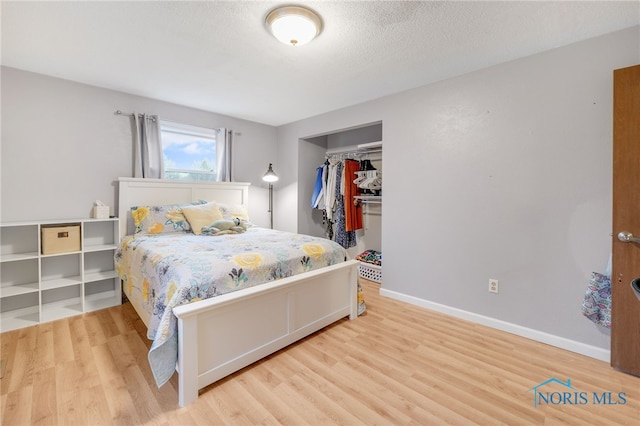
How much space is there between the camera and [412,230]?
3.07 metres

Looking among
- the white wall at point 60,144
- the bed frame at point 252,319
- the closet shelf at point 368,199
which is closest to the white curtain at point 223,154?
the white wall at point 60,144

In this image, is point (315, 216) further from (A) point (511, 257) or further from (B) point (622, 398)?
(B) point (622, 398)

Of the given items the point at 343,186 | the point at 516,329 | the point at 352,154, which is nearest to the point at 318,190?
the point at 343,186

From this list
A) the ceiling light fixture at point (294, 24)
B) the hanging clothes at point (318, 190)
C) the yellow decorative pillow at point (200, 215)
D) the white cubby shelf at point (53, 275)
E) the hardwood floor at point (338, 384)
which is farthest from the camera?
the hanging clothes at point (318, 190)

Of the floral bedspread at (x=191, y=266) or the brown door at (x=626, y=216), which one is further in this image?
the brown door at (x=626, y=216)

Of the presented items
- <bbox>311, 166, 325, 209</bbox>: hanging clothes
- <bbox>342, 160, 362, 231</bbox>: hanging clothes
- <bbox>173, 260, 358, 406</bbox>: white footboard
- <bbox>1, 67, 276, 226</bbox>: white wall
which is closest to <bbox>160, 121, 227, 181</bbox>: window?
<bbox>1, 67, 276, 226</bbox>: white wall

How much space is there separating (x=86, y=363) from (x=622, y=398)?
11.1ft

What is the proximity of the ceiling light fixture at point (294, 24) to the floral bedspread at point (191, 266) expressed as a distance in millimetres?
1536

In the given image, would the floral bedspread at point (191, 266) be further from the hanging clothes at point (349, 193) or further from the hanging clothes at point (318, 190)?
the hanging clothes at point (318, 190)

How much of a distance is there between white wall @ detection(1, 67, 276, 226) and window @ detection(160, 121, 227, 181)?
0.91 feet

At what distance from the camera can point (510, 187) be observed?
244 cm

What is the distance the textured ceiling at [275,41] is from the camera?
176 cm

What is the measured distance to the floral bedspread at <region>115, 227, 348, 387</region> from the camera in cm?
159

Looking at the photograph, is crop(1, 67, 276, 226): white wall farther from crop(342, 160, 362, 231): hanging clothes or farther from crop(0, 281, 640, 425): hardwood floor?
crop(342, 160, 362, 231): hanging clothes
